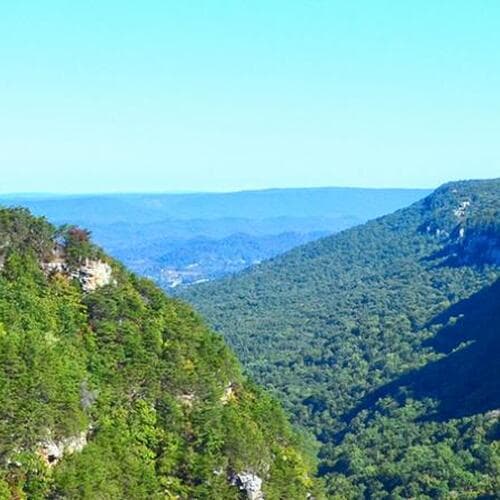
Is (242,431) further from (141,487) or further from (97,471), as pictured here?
(97,471)

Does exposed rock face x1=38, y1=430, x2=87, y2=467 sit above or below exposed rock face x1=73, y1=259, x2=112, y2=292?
below

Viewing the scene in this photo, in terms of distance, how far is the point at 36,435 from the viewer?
116ft

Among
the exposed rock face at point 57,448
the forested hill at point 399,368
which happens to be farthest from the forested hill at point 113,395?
the forested hill at point 399,368

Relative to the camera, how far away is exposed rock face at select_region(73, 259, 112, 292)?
49.1 meters

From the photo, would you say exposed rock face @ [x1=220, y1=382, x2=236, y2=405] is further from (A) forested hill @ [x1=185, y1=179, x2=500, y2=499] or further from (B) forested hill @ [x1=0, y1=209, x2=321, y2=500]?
(A) forested hill @ [x1=185, y1=179, x2=500, y2=499]

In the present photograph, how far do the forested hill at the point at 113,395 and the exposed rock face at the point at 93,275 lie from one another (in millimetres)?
64

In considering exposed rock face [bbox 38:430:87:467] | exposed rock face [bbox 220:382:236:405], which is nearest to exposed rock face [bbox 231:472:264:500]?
exposed rock face [bbox 220:382:236:405]

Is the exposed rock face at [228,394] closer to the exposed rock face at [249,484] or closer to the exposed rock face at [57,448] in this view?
the exposed rock face at [249,484]

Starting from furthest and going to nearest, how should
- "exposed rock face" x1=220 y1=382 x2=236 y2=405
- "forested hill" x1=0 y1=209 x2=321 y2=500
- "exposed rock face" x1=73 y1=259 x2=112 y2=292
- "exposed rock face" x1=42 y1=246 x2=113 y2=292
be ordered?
1. "exposed rock face" x1=220 y1=382 x2=236 y2=405
2. "exposed rock face" x1=73 y1=259 x2=112 y2=292
3. "exposed rock face" x1=42 y1=246 x2=113 y2=292
4. "forested hill" x1=0 y1=209 x2=321 y2=500

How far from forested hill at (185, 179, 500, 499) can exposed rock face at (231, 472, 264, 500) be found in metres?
30.8

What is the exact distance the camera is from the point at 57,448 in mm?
36219

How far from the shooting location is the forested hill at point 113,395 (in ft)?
117

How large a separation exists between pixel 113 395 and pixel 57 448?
6.41 m

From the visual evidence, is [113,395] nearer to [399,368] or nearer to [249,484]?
[249,484]
